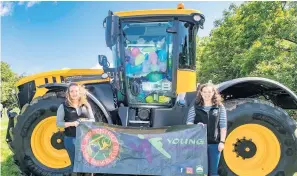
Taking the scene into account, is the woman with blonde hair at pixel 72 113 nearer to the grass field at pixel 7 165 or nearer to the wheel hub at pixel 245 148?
the grass field at pixel 7 165

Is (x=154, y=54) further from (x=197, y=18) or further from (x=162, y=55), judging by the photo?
(x=197, y=18)

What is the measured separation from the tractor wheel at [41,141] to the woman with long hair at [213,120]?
1.93m

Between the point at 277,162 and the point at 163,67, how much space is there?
2451mm

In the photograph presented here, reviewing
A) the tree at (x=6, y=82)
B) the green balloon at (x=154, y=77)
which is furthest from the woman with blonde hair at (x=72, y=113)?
the tree at (x=6, y=82)

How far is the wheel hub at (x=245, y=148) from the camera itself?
5.22m

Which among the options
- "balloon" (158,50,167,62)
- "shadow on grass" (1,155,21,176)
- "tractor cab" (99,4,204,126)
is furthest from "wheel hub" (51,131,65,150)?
"balloon" (158,50,167,62)

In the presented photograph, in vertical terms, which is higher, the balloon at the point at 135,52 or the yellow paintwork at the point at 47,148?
the balloon at the point at 135,52

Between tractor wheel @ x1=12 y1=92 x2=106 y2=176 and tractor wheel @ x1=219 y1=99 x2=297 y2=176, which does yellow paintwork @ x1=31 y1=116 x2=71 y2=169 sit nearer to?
tractor wheel @ x1=12 y1=92 x2=106 y2=176

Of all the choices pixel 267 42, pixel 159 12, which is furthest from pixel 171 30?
pixel 267 42

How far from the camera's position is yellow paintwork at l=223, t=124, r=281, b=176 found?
17.0 feet

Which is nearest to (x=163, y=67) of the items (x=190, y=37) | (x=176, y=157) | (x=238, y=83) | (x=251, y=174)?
(x=190, y=37)

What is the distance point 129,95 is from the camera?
6.28 metres

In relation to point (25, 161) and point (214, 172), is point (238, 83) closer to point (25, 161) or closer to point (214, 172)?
point (214, 172)

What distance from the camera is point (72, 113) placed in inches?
200
